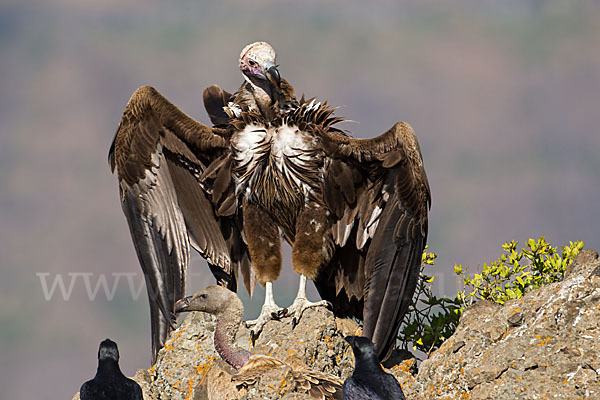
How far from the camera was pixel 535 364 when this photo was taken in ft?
20.6

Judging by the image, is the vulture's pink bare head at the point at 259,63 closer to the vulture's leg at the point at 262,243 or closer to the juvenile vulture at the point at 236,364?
the vulture's leg at the point at 262,243

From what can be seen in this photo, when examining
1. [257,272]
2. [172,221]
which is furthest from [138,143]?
[257,272]

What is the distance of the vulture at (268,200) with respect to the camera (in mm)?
8375

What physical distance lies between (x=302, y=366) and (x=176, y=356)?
1.68m

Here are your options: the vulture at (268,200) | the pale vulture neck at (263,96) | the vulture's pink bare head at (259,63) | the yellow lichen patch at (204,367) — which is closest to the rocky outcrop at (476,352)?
the yellow lichen patch at (204,367)

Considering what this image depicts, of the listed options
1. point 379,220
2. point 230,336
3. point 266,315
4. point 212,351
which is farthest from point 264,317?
point 379,220

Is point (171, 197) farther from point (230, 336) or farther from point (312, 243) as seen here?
point (230, 336)

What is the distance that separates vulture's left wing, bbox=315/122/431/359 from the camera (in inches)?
323

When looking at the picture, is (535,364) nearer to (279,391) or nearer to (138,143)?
(279,391)

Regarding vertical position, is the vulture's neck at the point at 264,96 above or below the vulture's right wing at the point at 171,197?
above

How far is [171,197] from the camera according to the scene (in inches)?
353

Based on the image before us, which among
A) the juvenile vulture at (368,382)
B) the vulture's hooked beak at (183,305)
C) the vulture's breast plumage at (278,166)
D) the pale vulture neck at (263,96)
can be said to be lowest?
the juvenile vulture at (368,382)

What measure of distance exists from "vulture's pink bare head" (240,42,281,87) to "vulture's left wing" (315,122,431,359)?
0.79 m

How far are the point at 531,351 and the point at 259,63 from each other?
395 centimetres
